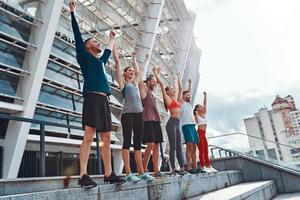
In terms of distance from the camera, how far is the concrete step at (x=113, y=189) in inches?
83.9

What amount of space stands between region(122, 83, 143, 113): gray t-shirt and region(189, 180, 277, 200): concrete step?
4.58 ft

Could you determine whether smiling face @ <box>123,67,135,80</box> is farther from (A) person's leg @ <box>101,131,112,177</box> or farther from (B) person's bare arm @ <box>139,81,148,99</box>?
(A) person's leg @ <box>101,131,112,177</box>

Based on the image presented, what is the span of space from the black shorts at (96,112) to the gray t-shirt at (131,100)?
1.94ft

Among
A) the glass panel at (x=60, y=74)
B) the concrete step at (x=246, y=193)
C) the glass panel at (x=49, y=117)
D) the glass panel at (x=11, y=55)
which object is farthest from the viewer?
the glass panel at (x=60, y=74)

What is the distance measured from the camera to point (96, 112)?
2760mm

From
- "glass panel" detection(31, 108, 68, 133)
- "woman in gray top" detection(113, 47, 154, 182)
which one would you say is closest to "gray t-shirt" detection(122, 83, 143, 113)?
"woman in gray top" detection(113, 47, 154, 182)

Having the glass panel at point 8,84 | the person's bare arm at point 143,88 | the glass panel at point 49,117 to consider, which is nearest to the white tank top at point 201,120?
the person's bare arm at point 143,88

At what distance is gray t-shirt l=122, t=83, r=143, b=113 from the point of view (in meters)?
3.47

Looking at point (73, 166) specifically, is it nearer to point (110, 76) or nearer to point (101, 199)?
point (110, 76)

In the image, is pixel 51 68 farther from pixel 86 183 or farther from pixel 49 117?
pixel 86 183

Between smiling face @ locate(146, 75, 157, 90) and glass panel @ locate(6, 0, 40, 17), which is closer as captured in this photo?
smiling face @ locate(146, 75, 157, 90)

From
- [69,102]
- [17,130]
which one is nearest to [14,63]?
[17,130]

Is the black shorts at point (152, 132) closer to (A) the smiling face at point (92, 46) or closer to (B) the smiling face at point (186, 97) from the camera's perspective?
(A) the smiling face at point (92, 46)

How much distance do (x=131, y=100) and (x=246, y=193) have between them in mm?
2195
